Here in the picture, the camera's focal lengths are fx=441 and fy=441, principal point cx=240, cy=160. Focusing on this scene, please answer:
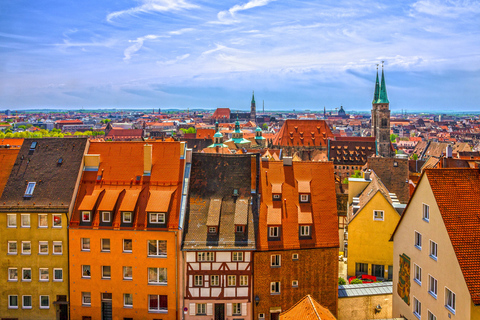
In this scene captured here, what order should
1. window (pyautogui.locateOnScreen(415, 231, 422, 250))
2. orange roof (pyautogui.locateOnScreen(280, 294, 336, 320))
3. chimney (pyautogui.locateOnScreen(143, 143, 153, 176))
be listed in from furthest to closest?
chimney (pyautogui.locateOnScreen(143, 143, 153, 176)) → window (pyautogui.locateOnScreen(415, 231, 422, 250)) → orange roof (pyautogui.locateOnScreen(280, 294, 336, 320))

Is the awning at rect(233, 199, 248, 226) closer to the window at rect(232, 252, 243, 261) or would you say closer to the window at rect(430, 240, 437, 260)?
the window at rect(232, 252, 243, 261)

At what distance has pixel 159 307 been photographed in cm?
3231

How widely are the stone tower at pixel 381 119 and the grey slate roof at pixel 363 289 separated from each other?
11934 cm

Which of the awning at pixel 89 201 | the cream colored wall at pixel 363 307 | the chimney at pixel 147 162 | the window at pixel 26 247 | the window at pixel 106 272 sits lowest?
the cream colored wall at pixel 363 307

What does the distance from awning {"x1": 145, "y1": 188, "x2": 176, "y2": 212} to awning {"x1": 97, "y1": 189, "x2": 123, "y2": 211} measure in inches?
106

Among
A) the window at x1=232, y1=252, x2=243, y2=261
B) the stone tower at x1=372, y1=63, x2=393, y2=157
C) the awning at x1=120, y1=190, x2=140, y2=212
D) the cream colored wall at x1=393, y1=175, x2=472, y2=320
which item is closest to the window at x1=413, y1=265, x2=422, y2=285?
the cream colored wall at x1=393, y1=175, x2=472, y2=320

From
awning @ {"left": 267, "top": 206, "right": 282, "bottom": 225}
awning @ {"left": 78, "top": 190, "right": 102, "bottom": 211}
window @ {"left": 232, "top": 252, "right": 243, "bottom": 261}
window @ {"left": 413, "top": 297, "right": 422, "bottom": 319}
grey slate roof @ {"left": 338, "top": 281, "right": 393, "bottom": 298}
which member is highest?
awning @ {"left": 78, "top": 190, "right": 102, "bottom": 211}

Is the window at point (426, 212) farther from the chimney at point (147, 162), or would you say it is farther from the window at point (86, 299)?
the window at point (86, 299)

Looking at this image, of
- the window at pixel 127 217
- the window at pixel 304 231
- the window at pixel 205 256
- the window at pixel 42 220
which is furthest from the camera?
the window at pixel 42 220

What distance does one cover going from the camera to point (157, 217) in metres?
32.5

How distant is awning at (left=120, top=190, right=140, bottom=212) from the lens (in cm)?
3272

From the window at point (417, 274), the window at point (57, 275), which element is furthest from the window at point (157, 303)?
the window at point (417, 274)

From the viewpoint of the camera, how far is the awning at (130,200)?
3272cm

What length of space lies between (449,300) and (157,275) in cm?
1931
